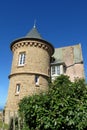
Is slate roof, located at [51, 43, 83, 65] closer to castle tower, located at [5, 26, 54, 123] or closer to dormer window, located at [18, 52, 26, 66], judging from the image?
castle tower, located at [5, 26, 54, 123]

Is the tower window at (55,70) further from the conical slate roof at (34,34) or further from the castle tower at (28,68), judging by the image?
the conical slate roof at (34,34)

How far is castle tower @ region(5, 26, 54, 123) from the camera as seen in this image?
26.6 m

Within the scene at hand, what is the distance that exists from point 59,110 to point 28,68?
14.2m

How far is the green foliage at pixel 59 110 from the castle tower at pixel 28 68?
10449mm

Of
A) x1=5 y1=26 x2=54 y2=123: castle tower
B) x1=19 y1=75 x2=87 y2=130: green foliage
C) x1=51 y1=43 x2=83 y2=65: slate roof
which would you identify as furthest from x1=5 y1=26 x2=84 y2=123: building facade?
x1=19 y1=75 x2=87 y2=130: green foliage

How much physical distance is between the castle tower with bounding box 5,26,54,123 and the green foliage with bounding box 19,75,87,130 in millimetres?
10449

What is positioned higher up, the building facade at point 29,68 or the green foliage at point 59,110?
the building facade at point 29,68

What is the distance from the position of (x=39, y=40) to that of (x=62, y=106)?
53.7 feet

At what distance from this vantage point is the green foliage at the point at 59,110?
1365 centimetres

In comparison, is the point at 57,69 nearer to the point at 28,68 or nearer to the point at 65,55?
the point at 65,55

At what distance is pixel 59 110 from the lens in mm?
14094

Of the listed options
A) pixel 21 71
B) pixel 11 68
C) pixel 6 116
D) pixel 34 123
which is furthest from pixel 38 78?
pixel 34 123

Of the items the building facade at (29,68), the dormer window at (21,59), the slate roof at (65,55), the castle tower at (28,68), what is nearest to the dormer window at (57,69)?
the building facade at (29,68)

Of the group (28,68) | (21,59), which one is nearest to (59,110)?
(28,68)
